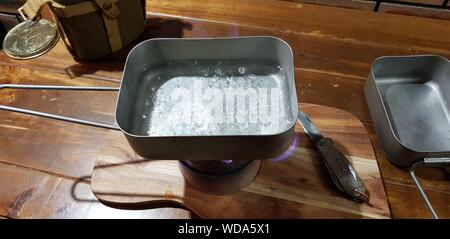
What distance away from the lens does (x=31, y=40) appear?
902mm

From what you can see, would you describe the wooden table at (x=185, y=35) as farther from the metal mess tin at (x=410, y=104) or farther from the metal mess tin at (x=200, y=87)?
the metal mess tin at (x=200, y=87)

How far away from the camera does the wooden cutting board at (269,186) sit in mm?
585

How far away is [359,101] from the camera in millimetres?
740

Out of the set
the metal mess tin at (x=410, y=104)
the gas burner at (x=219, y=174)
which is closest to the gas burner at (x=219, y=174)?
the gas burner at (x=219, y=174)

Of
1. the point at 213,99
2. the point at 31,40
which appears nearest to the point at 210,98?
the point at 213,99

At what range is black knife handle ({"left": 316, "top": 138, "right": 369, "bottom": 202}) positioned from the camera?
58cm

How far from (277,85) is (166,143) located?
0.65 ft

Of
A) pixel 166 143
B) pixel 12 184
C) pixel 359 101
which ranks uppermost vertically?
pixel 166 143

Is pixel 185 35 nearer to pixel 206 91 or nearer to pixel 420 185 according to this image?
pixel 206 91

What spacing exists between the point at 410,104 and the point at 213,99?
0.42 meters

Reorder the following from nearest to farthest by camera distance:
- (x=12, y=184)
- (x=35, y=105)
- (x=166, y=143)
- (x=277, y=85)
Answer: (x=166, y=143)
(x=277, y=85)
(x=12, y=184)
(x=35, y=105)

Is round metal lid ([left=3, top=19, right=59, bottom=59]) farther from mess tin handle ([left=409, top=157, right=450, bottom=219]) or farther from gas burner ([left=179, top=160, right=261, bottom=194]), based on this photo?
mess tin handle ([left=409, top=157, right=450, bottom=219])
